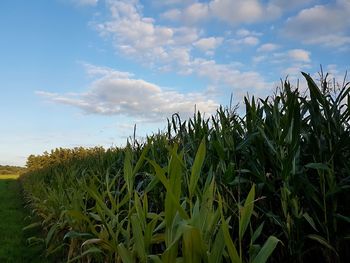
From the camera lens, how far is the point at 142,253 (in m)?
1.99

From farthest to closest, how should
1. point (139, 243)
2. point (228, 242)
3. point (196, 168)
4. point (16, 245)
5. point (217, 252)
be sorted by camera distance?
point (16, 245) → point (139, 243) → point (196, 168) → point (217, 252) → point (228, 242)

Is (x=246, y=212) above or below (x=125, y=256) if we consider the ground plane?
above

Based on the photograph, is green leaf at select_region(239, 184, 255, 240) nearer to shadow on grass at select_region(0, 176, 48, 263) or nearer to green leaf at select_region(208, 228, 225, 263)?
green leaf at select_region(208, 228, 225, 263)

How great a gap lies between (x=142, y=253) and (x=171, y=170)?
514 millimetres

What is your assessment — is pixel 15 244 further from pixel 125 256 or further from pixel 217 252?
pixel 217 252

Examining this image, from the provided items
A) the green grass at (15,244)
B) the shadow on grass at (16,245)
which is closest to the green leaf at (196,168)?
the shadow on grass at (16,245)

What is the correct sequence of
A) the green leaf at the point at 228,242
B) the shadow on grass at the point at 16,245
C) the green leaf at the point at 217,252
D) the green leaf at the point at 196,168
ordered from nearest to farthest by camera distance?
1. the green leaf at the point at 228,242
2. the green leaf at the point at 217,252
3. the green leaf at the point at 196,168
4. the shadow on grass at the point at 16,245

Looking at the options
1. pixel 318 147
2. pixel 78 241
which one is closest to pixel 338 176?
pixel 318 147

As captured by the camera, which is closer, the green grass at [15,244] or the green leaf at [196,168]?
the green leaf at [196,168]

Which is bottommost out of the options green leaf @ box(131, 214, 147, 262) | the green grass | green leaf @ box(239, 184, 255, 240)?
the green grass

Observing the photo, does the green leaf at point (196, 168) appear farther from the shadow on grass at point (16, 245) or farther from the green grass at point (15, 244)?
the green grass at point (15, 244)

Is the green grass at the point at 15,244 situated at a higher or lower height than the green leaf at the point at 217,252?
lower

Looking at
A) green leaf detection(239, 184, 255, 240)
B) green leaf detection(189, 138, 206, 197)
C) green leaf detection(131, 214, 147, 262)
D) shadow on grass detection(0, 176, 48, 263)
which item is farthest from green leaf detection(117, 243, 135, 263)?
shadow on grass detection(0, 176, 48, 263)

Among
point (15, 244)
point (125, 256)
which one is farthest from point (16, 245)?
point (125, 256)
